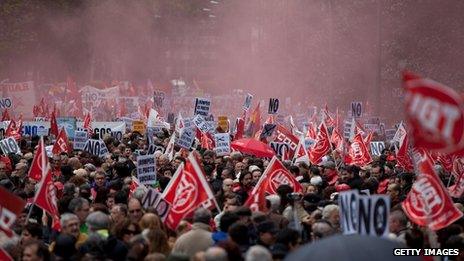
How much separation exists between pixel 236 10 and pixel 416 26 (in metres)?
39.0

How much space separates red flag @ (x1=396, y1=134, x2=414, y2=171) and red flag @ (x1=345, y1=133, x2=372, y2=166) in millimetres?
661


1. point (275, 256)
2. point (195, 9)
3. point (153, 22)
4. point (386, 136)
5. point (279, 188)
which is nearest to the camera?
point (275, 256)

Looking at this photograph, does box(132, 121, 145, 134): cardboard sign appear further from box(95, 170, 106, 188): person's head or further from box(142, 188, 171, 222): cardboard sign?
box(142, 188, 171, 222): cardboard sign

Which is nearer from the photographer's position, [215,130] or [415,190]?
[415,190]

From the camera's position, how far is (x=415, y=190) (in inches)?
478

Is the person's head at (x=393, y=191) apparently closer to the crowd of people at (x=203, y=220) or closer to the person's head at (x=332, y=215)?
the crowd of people at (x=203, y=220)

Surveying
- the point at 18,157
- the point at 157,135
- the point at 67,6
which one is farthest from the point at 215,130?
the point at 67,6

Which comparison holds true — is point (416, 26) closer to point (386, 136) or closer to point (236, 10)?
point (386, 136)

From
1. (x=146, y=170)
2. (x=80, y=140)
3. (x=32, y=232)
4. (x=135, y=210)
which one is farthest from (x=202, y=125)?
(x=32, y=232)

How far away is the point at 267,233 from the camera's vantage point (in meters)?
11.4

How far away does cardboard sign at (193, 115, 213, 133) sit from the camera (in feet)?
90.0

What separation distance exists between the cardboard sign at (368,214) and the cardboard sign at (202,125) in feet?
54.2

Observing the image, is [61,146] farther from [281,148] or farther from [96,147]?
[281,148]

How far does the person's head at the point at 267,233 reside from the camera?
37.3 ft
